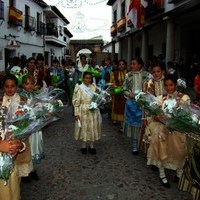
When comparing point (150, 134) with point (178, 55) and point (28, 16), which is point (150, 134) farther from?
point (28, 16)

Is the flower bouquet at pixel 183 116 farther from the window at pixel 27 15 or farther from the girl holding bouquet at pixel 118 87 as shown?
the window at pixel 27 15

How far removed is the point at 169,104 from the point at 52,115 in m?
1.26

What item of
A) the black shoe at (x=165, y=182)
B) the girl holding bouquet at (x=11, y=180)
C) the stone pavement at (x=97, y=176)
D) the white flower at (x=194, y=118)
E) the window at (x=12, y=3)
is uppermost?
the window at (x=12, y=3)

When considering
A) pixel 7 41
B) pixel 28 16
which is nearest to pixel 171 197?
pixel 7 41

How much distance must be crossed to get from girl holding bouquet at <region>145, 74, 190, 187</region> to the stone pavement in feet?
0.93

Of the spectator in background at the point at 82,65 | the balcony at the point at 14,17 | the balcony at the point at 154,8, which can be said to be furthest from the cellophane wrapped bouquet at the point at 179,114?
the balcony at the point at 14,17

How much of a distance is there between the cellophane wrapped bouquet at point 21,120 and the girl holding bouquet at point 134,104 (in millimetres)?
2421

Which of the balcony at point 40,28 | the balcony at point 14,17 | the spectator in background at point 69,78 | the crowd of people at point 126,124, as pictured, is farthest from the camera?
the balcony at point 40,28

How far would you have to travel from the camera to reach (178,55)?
707 inches

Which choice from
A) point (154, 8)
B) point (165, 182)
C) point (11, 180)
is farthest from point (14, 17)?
point (11, 180)

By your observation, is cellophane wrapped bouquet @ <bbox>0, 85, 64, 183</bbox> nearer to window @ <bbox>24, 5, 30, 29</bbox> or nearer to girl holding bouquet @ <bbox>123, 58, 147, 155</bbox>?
girl holding bouquet @ <bbox>123, 58, 147, 155</bbox>

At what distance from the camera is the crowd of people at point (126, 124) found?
3.35m

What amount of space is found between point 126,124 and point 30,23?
21264 mm

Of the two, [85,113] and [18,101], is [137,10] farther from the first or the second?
[18,101]
